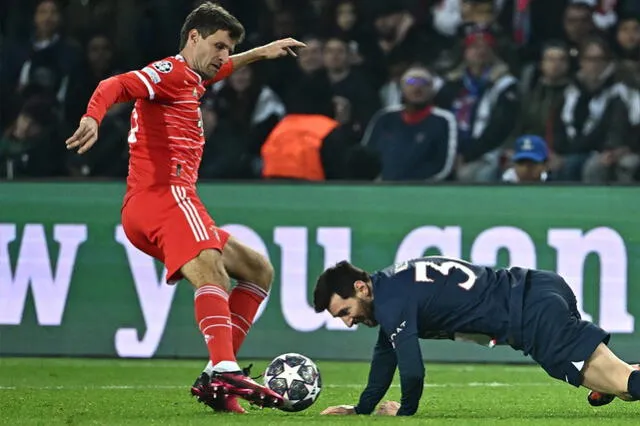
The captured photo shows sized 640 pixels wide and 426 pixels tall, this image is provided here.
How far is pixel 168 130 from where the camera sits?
7.90 m

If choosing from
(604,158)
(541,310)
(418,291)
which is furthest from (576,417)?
(604,158)

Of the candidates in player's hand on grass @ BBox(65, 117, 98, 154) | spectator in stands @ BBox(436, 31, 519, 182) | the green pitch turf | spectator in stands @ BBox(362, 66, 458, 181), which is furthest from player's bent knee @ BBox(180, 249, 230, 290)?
spectator in stands @ BBox(436, 31, 519, 182)

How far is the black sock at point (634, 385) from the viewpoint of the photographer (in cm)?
696

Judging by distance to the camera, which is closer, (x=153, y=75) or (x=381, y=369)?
(x=381, y=369)

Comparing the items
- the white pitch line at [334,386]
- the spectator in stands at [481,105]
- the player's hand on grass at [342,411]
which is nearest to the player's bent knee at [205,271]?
the player's hand on grass at [342,411]

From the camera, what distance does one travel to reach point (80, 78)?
14789mm

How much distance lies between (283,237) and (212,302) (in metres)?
4.06

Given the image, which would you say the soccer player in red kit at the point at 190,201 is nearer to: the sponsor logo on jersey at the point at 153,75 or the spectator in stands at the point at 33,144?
the sponsor logo on jersey at the point at 153,75

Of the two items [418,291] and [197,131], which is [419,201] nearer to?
[197,131]

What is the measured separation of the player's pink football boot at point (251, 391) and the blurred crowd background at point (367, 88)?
5.63 meters

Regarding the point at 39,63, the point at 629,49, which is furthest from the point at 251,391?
the point at 39,63

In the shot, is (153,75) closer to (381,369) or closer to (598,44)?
(381,369)

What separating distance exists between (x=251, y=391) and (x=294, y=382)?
0.39 m

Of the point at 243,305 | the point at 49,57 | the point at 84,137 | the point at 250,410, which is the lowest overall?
the point at 250,410
